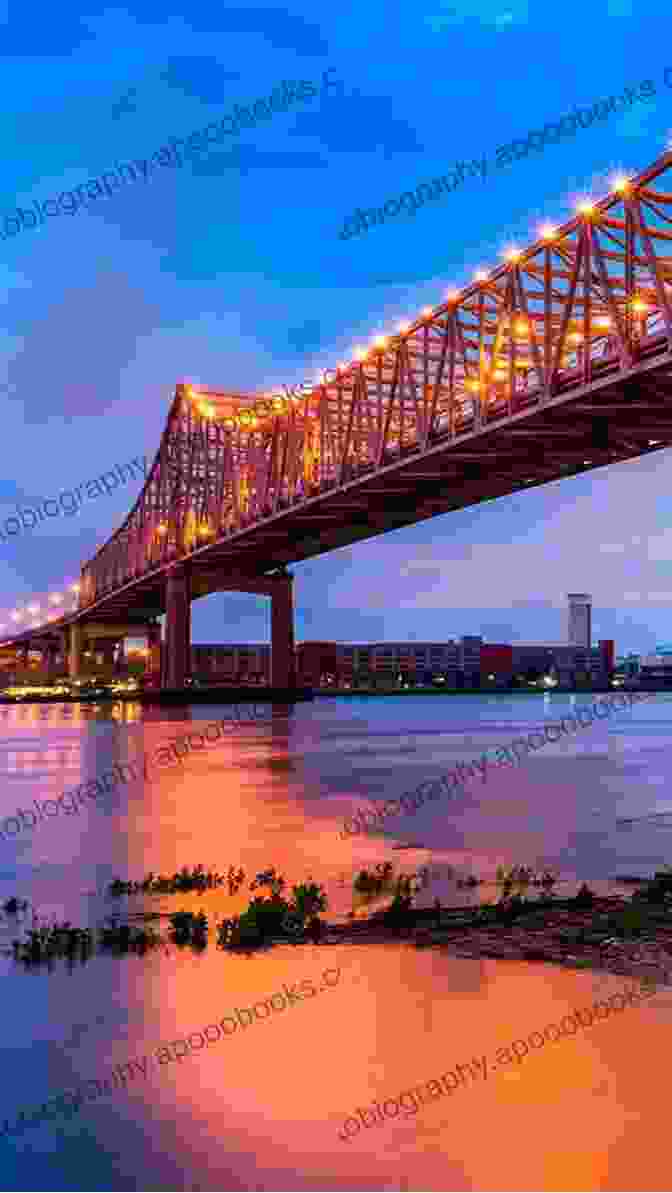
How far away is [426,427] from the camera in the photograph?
4731 centimetres

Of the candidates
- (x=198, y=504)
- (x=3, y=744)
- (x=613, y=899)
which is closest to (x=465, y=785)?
(x=613, y=899)

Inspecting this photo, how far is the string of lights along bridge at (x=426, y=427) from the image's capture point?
36.3 m

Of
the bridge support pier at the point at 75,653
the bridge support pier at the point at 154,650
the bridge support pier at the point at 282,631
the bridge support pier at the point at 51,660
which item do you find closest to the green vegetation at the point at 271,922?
the bridge support pier at the point at 282,631

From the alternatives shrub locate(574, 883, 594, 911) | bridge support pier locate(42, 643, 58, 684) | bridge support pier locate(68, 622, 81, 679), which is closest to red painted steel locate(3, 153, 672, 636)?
shrub locate(574, 883, 594, 911)

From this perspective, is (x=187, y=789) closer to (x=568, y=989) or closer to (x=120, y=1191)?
(x=568, y=989)

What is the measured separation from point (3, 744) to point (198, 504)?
41.7 metres

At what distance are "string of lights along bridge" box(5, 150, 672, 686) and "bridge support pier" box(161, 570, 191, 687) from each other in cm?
12

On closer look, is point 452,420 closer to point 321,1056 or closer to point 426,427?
point 426,427

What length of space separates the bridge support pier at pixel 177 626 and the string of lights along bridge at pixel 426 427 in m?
0.12

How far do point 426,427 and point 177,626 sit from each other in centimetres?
4360

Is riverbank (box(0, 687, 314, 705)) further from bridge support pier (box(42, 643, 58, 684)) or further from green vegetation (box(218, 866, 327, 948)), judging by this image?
green vegetation (box(218, 866, 327, 948))

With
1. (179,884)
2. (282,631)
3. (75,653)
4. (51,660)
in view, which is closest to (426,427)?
(179,884)

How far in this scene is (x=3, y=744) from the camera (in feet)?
175

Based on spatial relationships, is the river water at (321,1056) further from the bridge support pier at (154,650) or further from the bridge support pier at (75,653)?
the bridge support pier at (75,653)
